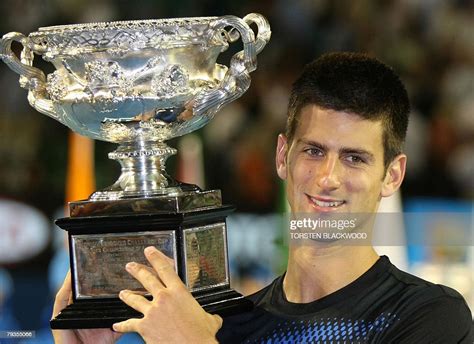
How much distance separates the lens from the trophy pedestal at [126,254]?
2.27 m

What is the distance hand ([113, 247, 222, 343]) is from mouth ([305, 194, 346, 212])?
389 mm

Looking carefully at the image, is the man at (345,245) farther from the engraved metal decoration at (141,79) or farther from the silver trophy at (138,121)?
the engraved metal decoration at (141,79)

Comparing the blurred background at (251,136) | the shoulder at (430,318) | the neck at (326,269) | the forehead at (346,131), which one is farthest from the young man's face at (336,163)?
the blurred background at (251,136)

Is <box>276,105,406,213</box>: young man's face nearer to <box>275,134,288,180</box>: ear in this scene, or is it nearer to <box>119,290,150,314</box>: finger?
<box>275,134,288,180</box>: ear

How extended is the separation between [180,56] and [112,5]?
3056mm

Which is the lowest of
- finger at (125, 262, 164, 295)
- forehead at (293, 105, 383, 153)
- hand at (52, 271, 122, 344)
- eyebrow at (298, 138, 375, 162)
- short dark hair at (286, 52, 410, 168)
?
hand at (52, 271, 122, 344)

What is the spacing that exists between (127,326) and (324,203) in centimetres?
55

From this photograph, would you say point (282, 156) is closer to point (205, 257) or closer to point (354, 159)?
point (354, 159)

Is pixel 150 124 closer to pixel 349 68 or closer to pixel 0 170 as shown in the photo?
pixel 349 68

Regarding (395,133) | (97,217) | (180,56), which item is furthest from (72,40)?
(395,133)

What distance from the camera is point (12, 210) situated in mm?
5074

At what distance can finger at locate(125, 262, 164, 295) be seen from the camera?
2.17 meters

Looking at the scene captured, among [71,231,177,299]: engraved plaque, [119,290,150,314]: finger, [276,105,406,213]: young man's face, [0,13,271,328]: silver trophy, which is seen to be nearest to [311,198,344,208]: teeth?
[276,105,406,213]: young man's face

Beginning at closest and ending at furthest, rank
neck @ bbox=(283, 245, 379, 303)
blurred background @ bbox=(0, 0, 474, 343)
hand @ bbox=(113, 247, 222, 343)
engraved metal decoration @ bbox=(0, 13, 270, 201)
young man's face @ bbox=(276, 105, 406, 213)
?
hand @ bbox=(113, 247, 222, 343) → engraved metal decoration @ bbox=(0, 13, 270, 201) → young man's face @ bbox=(276, 105, 406, 213) → neck @ bbox=(283, 245, 379, 303) → blurred background @ bbox=(0, 0, 474, 343)
